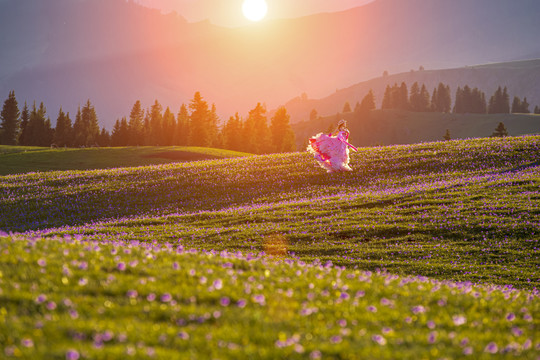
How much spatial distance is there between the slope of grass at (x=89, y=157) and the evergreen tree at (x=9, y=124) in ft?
101

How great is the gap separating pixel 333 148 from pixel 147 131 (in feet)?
319

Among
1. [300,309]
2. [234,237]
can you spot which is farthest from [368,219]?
[300,309]

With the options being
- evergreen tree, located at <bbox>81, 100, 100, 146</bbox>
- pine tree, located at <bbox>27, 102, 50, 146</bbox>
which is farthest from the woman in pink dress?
pine tree, located at <bbox>27, 102, 50, 146</bbox>

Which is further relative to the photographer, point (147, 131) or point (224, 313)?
point (147, 131)

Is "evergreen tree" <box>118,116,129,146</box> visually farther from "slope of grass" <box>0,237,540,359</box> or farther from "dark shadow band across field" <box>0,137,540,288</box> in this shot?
"slope of grass" <box>0,237,540,359</box>

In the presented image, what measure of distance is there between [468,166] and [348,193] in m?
13.9

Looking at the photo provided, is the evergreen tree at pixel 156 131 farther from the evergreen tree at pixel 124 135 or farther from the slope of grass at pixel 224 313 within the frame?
the slope of grass at pixel 224 313

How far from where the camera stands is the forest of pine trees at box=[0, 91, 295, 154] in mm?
114062

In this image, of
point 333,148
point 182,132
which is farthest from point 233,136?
point 333,148

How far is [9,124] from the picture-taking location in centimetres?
11350

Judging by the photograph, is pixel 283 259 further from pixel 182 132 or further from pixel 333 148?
pixel 182 132

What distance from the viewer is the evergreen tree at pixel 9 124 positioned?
371ft

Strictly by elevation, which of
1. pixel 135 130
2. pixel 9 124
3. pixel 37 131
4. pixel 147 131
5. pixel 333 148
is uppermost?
pixel 9 124

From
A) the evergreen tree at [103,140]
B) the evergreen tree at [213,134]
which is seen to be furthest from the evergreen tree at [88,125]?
the evergreen tree at [213,134]
